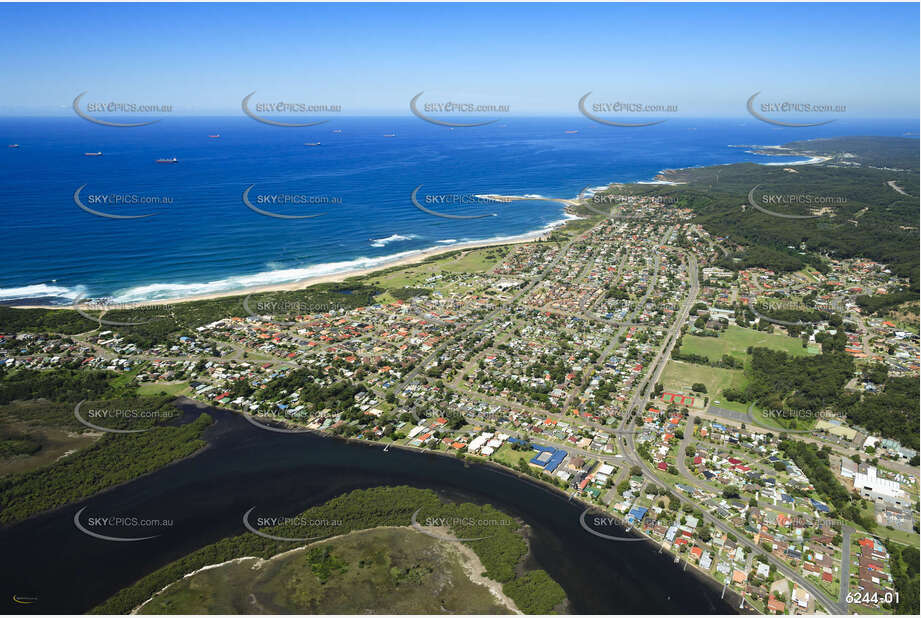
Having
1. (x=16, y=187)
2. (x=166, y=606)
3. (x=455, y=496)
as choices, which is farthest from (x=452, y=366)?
(x=16, y=187)

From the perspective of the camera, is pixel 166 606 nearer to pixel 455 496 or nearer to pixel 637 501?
pixel 455 496
